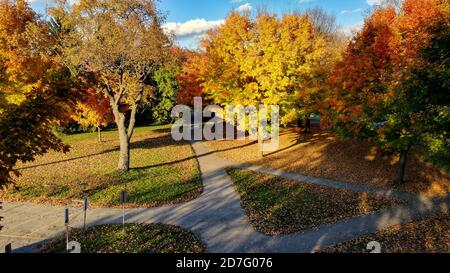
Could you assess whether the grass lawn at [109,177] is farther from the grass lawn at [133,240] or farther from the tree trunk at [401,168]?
the tree trunk at [401,168]

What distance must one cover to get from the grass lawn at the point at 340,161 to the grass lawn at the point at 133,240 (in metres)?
11.0

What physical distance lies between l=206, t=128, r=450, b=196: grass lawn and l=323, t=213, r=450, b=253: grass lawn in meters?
5.08

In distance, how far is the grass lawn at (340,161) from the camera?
64.6 feet

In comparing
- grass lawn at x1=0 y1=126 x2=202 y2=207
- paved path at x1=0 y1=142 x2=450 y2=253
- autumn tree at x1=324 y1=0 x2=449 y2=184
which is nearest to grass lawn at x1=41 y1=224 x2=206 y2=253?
paved path at x1=0 y1=142 x2=450 y2=253

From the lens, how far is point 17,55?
22.6m

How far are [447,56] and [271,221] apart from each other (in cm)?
816

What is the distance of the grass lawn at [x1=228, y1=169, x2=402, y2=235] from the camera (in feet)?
45.9

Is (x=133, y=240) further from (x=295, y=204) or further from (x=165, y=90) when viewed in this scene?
(x=165, y=90)

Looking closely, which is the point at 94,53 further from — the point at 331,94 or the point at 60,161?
the point at 331,94

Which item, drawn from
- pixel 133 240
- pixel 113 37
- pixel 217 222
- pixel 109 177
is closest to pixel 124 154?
pixel 109 177

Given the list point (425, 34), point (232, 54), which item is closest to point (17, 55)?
point (232, 54)

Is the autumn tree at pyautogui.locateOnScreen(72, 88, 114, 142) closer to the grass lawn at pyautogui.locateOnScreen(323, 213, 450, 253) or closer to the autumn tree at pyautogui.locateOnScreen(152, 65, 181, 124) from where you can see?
the autumn tree at pyautogui.locateOnScreen(152, 65, 181, 124)

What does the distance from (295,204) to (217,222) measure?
3860mm

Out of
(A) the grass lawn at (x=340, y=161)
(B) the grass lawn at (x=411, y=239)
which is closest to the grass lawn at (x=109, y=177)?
(A) the grass lawn at (x=340, y=161)
